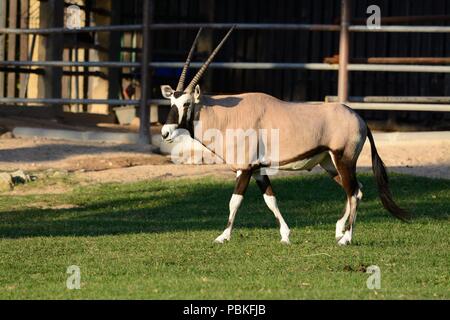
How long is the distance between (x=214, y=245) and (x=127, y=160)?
302 inches

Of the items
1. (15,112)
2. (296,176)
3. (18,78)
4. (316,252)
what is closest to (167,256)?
(316,252)

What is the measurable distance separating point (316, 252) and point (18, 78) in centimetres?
1685

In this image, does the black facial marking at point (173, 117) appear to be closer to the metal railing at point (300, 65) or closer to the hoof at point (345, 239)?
the hoof at point (345, 239)

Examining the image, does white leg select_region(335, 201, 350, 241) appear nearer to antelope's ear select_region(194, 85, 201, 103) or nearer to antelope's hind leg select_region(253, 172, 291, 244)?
antelope's hind leg select_region(253, 172, 291, 244)

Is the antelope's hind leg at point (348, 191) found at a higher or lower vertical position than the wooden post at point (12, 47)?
lower

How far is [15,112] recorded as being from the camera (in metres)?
23.8

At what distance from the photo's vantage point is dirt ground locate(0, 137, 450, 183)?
1908 cm

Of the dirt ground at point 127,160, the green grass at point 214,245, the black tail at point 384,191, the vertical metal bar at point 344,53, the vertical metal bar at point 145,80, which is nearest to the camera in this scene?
the green grass at point 214,245

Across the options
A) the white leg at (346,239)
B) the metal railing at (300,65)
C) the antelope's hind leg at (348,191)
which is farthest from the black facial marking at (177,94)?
the metal railing at (300,65)

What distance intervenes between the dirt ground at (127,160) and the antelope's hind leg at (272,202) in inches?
237

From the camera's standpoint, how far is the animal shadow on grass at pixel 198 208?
47.6 feet

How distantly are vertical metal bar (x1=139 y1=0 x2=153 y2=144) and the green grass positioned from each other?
2.91 meters

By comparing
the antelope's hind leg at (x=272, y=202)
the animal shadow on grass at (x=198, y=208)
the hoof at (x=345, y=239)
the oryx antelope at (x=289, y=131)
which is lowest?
the animal shadow on grass at (x=198, y=208)
